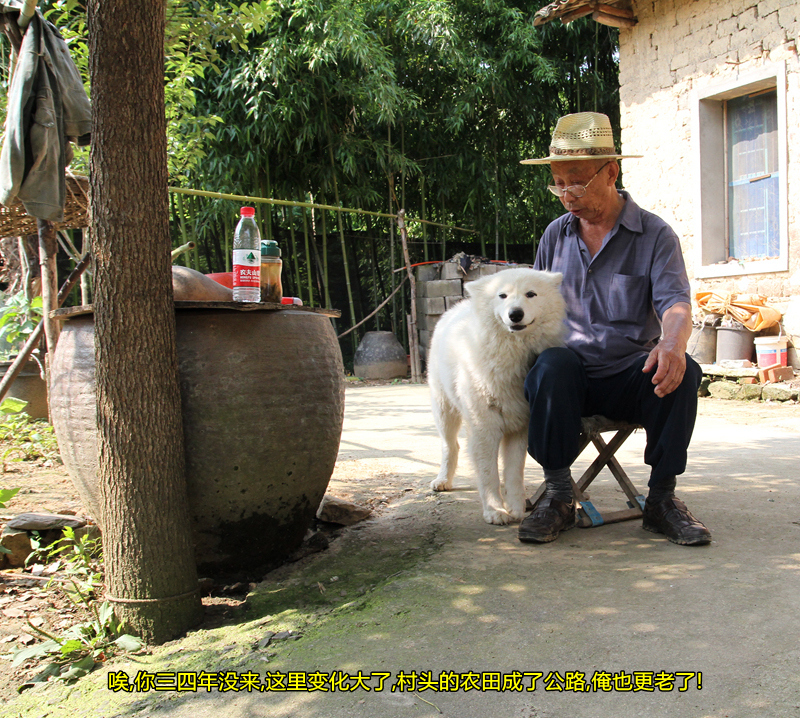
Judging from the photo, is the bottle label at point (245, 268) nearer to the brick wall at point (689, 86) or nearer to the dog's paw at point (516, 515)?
the dog's paw at point (516, 515)

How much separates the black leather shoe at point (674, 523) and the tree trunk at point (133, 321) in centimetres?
160

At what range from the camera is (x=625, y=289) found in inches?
95.3

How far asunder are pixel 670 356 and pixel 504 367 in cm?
65

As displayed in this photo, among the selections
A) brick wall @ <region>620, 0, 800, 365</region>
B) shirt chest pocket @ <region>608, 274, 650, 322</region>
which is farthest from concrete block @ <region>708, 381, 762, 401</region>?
shirt chest pocket @ <region>608, 274, 650, 322</region>

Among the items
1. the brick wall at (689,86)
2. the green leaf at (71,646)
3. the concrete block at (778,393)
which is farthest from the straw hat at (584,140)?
the brick wall at (689,86)

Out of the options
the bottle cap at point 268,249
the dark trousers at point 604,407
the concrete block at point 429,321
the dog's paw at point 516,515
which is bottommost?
the dog's paw at point 516,515

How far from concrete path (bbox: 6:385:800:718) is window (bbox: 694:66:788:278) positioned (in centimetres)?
453

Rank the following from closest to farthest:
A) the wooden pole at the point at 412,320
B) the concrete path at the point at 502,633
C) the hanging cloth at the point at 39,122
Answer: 1. the concrete path at the point at 502,633
2. the hanging cloth at the point at 39,122
3. the wooden pole at the point at 412,320

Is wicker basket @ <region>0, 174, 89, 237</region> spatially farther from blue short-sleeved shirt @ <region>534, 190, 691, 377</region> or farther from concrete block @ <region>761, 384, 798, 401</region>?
concrete block @ <region>761, 384, 798, 401</region>

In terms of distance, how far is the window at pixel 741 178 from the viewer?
20.1 feet

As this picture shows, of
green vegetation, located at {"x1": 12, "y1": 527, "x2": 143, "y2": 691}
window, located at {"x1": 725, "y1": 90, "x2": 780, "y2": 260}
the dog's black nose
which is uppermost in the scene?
window, located at {"x1": 725, "y1": 90, "x2": 780, "y2": 260}

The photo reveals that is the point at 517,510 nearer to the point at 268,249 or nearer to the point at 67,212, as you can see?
the point at 268,249

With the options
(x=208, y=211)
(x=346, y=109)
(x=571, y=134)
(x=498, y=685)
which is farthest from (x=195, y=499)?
(x=346, y=109)

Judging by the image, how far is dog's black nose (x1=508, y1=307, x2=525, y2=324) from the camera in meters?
2.45
